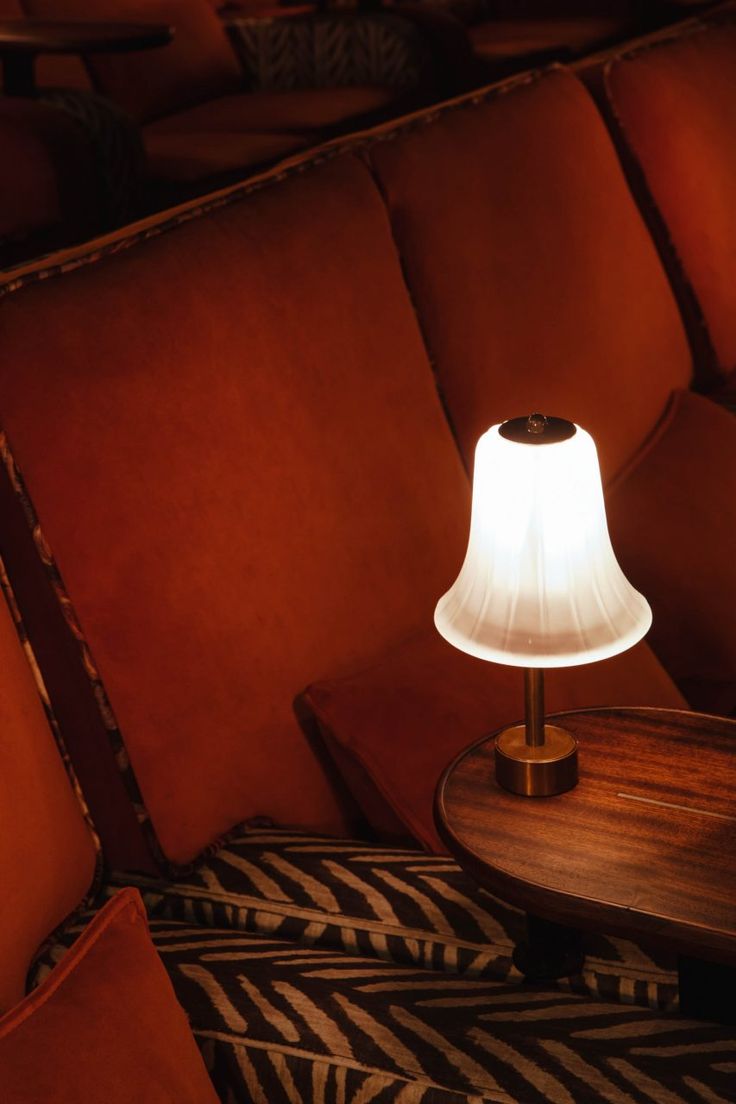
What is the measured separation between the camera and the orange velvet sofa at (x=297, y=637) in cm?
89

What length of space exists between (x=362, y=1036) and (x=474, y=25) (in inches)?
159

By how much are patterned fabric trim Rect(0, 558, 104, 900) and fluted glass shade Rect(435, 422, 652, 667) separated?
0.33 meters

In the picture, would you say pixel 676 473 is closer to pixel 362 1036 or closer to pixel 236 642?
pixel 236 642

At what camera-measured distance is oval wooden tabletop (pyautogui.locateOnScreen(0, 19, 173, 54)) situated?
2.58 m

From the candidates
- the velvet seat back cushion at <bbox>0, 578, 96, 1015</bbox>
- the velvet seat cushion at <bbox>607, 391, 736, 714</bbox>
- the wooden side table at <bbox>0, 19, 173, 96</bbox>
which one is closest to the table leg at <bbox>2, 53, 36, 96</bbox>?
the wooden side table at <bbox>0, 19, 173, 96</bbox>

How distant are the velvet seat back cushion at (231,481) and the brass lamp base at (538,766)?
0.23 meters

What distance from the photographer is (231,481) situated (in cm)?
114

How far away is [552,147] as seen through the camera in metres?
1.73

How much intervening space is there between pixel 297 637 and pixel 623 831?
35 cm

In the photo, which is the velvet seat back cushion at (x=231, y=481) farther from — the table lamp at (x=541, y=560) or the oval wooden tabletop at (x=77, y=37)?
the oval wooden tabletop at (x=77, y=37)

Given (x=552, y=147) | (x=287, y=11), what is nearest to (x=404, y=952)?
(x=552, y=147)

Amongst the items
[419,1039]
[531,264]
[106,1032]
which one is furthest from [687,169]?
[106,1032]

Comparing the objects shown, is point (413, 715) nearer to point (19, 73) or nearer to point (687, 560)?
point (687, 560)

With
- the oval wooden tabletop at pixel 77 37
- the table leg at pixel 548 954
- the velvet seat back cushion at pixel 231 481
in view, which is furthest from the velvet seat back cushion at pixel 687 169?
the table leg at pixel 548 954
